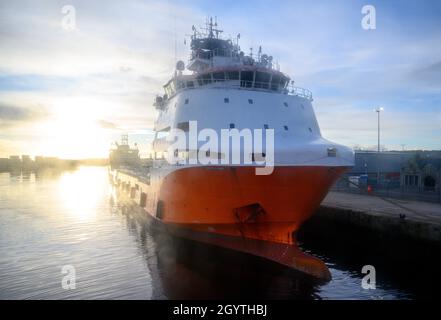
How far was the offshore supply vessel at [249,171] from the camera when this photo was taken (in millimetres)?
13953

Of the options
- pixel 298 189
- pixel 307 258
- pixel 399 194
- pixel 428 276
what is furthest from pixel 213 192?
pixel 399 194

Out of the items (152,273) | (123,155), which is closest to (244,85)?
(152,273)

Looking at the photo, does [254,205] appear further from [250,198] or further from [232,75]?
[232,75]

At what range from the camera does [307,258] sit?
14383mm

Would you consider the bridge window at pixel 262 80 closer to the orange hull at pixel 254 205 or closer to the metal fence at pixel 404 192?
the orange hull at pixel 254 205

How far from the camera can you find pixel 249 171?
13617 millimetres

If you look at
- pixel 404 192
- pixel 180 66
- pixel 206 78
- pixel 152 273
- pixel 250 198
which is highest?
pixel 180 66

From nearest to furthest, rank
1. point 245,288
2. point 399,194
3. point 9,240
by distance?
point 245,288
point 9,240
point 399,194

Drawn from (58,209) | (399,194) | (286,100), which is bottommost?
(58,209)

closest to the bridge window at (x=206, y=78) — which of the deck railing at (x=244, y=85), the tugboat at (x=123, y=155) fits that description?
the deck railing at (x=244, y=85)

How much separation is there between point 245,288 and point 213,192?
3.93m
